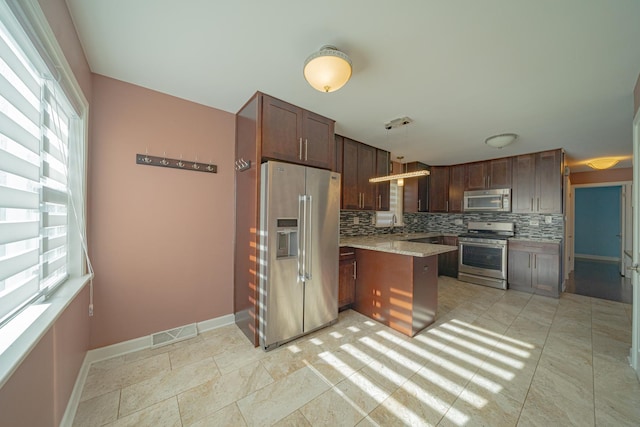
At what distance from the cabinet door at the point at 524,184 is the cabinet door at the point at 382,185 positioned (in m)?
2.48

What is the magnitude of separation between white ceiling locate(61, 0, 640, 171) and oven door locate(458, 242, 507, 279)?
2.29m

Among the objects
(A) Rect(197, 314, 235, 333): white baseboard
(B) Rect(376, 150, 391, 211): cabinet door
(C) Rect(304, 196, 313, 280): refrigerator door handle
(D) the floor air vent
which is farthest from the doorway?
(D) the floor air vent

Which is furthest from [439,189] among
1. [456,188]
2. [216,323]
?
[216,323]

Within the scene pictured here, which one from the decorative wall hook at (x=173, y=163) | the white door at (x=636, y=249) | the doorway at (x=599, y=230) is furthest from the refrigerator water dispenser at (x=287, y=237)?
the doorway at (x=599, y=230)

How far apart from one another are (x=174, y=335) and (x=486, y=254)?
5018 millimetres

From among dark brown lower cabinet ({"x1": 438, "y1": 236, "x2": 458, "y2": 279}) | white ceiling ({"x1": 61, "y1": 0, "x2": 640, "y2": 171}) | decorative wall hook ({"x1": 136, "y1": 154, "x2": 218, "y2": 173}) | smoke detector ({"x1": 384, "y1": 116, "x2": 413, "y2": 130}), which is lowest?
dark brown lower cabinet ({"x1": 438, "y1": 236, "x2": 458, "y2": 279})

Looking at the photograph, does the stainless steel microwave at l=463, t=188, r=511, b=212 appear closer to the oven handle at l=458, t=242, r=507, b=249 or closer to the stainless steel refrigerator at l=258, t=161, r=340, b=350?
the oven handle at l=458, t=242, r=507, b=249

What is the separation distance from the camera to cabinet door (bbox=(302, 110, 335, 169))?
103 inches

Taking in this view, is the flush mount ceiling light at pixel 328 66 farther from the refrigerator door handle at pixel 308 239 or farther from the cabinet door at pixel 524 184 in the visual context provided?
the cabinet door at pixel 524 184

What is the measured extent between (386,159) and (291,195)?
2489 millimetres

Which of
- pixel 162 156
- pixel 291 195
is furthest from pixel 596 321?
pixel 162 156

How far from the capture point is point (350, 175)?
3504mm

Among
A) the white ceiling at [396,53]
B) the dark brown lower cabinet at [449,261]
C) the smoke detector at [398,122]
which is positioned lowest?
the dark brown lower cabinet at [449,261]

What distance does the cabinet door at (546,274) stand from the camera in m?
3.72
